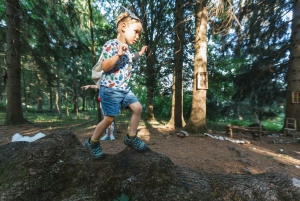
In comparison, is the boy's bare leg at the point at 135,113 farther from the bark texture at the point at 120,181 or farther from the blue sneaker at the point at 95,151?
the blue sneaker at the point at 95,151

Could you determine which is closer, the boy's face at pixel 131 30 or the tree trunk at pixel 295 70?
the boy's face at pixel 131 30

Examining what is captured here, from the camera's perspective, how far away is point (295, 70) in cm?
822

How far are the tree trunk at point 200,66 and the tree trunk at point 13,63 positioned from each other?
774 centimetres

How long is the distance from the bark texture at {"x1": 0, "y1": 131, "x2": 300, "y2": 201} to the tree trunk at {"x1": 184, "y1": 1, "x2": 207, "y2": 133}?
4847 mm

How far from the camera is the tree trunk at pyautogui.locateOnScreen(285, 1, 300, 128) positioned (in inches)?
321

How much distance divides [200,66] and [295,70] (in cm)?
520

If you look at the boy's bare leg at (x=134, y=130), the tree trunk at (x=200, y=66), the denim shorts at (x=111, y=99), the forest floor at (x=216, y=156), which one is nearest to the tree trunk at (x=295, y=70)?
the forest floor at (x=216, y=156)

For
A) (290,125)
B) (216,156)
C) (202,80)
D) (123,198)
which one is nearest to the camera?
(123,198)

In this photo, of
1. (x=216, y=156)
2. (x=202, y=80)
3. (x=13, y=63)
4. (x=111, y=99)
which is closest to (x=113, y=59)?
(x=111, y=99)

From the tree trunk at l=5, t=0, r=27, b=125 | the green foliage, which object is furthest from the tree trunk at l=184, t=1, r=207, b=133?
the tree trunk at l=5, t=0, r=27, b=125

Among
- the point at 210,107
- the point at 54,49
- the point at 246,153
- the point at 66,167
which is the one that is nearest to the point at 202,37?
the point at 246,153

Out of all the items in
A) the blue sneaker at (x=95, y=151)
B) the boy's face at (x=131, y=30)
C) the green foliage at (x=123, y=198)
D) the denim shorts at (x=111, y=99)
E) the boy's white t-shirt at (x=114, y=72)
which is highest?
the boy's face at (x=131, y=30)

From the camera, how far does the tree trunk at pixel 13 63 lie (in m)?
7.98

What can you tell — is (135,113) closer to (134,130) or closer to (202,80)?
(134,130)
